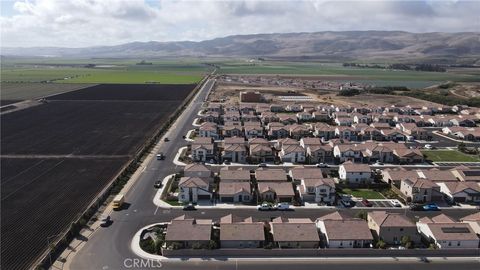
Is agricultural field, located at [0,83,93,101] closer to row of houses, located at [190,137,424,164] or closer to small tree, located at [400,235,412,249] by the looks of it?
row of houses, located at [190,137,424,164]

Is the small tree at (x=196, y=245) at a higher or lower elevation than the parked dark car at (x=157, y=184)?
lower

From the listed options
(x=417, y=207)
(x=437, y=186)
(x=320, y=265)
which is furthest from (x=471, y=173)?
(x=320, y=265)


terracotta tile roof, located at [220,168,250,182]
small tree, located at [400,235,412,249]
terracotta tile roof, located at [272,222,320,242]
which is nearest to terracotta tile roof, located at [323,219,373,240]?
terracotta tile roof, located at [272,222,320,242]

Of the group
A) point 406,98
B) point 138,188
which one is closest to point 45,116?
point 138,188

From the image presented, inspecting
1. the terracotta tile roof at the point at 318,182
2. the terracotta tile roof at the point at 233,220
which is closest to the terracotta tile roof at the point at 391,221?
the terracotta tile roof at the point at 318,182

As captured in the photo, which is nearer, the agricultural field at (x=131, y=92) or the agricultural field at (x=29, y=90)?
the agricultural field at (x=29, y=90)

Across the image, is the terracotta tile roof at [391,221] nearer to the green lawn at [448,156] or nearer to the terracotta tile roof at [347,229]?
the terracotta tile roof at [347,229]

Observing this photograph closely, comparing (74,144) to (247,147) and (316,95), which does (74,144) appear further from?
(316,95)
